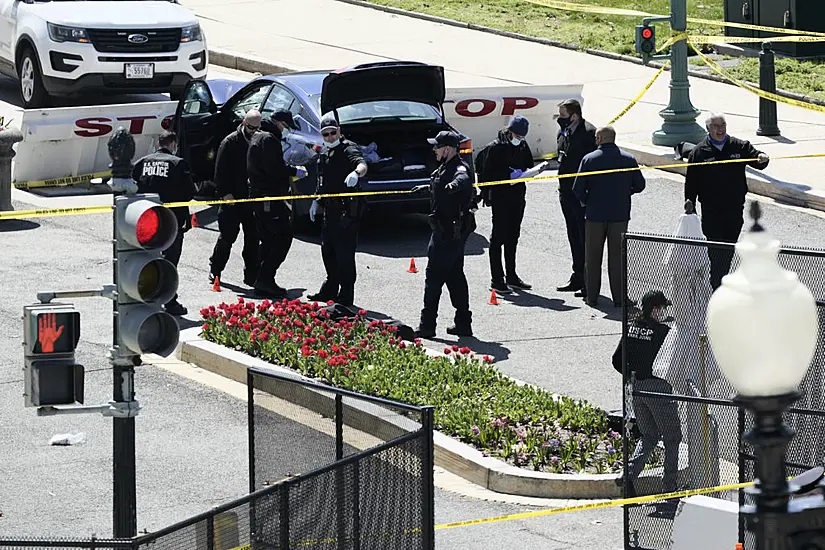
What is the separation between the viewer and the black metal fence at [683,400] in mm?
9188

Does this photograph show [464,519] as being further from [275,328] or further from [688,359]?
[275,328]

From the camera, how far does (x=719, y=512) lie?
29.4ft

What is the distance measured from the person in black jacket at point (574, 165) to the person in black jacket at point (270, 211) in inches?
101

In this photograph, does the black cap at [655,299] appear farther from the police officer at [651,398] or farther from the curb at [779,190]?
the curb at [779,190]

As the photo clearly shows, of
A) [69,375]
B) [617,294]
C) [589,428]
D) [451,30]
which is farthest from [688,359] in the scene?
[451,30]

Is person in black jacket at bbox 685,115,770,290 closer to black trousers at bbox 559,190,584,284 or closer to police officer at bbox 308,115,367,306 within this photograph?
black trousers at bbox 559,190,584,284

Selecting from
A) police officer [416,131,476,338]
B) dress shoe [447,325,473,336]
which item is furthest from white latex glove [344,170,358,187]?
dress shoe [447,325,473,336]

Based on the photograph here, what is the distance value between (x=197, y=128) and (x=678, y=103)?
5.85 m

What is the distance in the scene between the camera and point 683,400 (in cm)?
931

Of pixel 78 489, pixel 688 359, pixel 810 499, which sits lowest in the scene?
pixel 78 489

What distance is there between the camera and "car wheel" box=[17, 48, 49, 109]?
71.4ft

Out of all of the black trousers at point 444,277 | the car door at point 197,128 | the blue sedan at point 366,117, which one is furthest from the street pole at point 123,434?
the car door at point 197,128

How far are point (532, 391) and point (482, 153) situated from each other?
14.4ft

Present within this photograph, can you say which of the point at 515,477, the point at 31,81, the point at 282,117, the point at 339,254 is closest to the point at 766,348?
the point at 515,477
